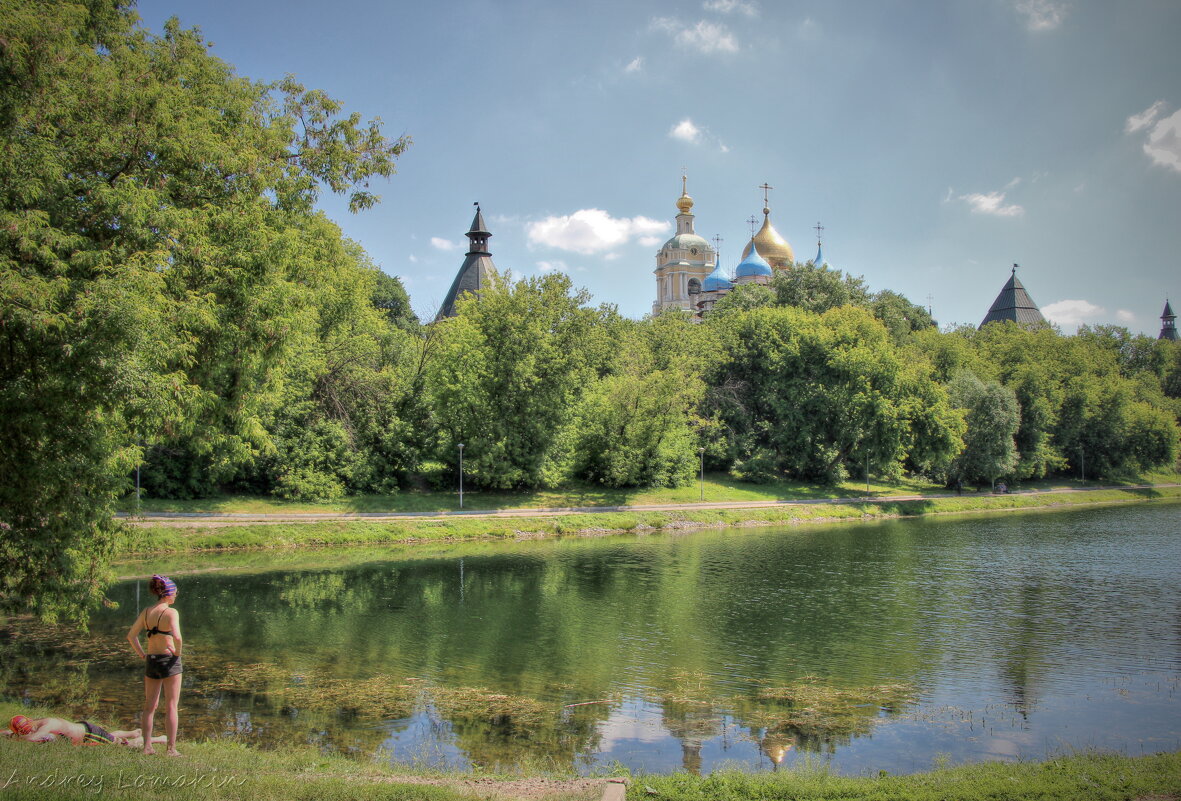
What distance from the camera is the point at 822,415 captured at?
55.2 m

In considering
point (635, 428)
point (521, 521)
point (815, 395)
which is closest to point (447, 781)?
point (521, 521)

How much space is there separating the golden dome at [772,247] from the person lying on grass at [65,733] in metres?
112

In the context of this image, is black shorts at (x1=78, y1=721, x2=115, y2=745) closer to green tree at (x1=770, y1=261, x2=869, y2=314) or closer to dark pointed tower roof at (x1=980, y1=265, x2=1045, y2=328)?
green tree at (x1=770, y1=261, x2=869, y2=314)

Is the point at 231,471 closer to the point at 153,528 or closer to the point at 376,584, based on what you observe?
the point at 153,528

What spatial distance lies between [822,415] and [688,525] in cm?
1791

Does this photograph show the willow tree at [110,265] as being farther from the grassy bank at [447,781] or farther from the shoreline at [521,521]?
the shoreline at [521,521]

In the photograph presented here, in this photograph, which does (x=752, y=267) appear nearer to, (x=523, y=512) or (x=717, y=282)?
(x=717, y=282)

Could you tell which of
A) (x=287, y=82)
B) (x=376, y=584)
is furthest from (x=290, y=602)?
(x=287, y=82)

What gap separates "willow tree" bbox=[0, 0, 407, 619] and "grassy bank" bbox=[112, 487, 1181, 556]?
38.8 ft

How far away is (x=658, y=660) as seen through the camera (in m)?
16.0

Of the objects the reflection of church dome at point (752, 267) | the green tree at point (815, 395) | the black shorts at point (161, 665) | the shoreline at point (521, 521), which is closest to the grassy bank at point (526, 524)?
the shoreline at point (521, 521)

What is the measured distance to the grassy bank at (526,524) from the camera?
31.7 metres

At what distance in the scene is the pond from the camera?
453 inches

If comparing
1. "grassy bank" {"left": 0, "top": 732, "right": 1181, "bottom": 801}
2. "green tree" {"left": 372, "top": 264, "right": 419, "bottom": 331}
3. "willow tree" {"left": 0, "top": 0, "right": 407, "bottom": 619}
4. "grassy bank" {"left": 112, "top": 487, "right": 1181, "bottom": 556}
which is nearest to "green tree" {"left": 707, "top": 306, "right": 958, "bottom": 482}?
"grassy bank" {"left": 112, "top": 487, "right": 1181, "bottom": 556}
